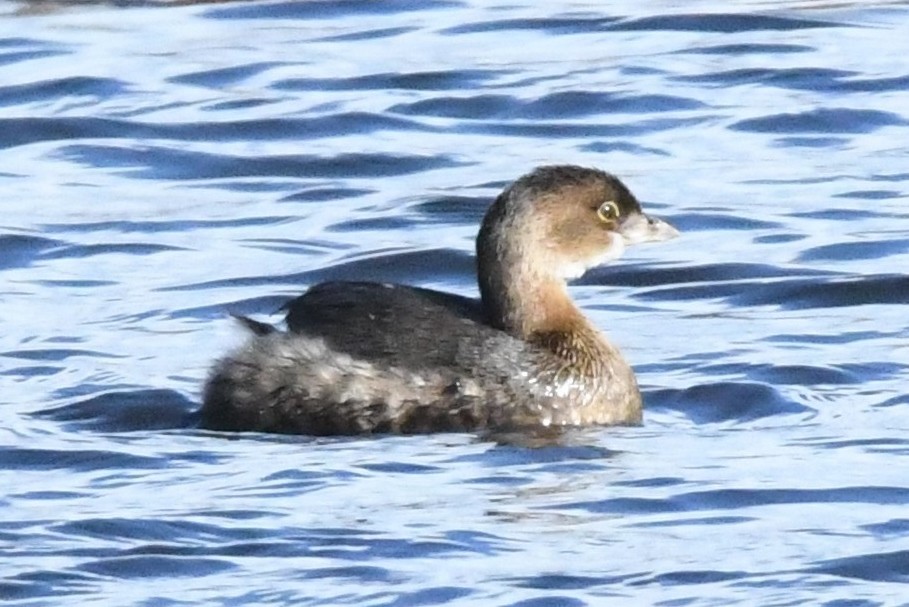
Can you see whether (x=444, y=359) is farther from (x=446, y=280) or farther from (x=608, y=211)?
(x=446, y=280)

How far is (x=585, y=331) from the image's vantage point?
1033cm

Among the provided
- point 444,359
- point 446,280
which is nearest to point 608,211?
point 444,359

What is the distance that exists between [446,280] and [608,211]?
2.00 metres

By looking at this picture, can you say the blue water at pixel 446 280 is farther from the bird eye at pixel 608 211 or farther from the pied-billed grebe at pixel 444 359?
the bird eye at pixel 608 211

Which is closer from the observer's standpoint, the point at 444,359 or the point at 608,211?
the point at 444,359

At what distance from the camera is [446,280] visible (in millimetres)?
12469

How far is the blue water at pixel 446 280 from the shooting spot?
8.05 m

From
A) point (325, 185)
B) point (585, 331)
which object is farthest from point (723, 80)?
point (585, 331)

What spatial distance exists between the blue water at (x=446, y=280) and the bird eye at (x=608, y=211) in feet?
1.86

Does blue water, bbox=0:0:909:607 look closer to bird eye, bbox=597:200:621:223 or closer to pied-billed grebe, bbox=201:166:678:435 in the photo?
pied-billed grebe, bbox=201:166:678:435

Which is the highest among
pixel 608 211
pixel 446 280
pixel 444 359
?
pixel 608 211

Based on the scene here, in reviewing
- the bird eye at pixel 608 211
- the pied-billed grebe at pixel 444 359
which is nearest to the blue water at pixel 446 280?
the pied-billed grebe at pixel 444 359

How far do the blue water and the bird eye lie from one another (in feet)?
1.86

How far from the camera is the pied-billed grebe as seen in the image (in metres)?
9.76
